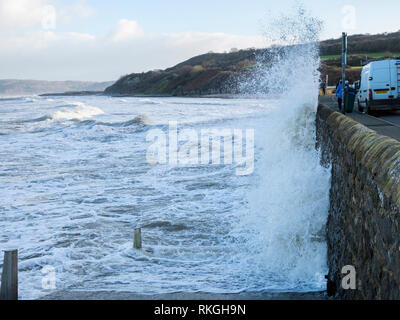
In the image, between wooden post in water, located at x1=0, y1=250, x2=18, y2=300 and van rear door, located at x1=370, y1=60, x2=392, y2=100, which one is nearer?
wooden post in water, located at x1=0, y1=250, x2=18, y2=300

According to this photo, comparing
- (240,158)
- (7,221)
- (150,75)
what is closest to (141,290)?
(7,221)

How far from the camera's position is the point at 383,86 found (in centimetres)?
1770

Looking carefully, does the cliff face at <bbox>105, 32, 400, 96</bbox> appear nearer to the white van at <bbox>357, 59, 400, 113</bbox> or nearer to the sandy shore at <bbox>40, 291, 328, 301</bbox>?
the white van at <bbox>357, 59, 400, 113</bbox>

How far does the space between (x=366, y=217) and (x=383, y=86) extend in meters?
14.8

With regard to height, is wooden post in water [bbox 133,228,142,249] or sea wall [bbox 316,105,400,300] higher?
sea wall [bbox 316,105,400,300]

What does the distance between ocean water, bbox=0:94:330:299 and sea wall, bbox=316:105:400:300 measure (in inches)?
46.0

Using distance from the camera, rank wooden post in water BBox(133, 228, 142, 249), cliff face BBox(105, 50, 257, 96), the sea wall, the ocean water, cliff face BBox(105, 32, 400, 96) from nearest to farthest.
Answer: the sea wall < the ocean water < wooden post in water BBox(133, 228, 142, 249) < cliff face BBox(105, 32, 400, 96) < cliff face BBox(105, 50, 257, 96)

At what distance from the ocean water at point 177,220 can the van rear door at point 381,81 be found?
417 cm

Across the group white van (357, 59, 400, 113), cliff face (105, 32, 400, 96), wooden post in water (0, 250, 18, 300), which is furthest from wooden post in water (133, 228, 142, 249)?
cliff face (105, 32, 400, 96)

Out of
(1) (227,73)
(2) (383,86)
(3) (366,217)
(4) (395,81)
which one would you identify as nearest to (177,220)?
(3) (366,217)

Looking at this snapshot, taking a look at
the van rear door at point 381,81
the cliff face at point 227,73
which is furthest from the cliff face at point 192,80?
the van rear door at point 381,81

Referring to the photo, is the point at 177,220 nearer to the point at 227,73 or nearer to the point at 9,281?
the point at 9,281

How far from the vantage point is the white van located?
17.5m

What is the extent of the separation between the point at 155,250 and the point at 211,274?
5.27 ft
